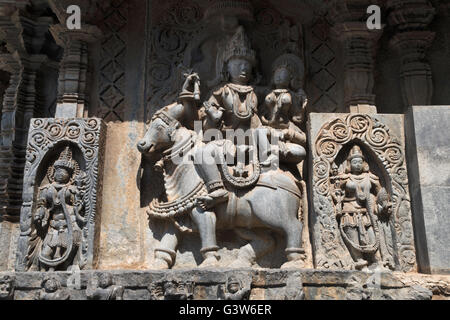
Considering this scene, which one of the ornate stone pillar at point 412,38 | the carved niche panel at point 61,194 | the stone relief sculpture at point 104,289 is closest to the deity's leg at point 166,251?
the stone relief sculpture at point 104,289

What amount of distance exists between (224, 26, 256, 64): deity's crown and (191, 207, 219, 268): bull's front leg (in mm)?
1802

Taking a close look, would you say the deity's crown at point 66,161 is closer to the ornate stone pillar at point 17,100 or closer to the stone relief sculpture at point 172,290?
the stone relief sculpture at point 172,290

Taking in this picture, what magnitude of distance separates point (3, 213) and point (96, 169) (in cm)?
232

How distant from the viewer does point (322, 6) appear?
646cm

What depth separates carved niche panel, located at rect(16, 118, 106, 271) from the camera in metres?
5.43

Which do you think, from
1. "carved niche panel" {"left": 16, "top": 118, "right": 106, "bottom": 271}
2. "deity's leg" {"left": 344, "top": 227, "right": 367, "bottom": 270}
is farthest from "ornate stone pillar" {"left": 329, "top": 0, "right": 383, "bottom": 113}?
"carved niche panel" {"left": 16, "top": 118, "right": 106, "bottom": 271}

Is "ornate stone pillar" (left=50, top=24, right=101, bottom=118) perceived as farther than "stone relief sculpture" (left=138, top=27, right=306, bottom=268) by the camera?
Yes

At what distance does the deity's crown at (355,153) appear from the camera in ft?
18.6

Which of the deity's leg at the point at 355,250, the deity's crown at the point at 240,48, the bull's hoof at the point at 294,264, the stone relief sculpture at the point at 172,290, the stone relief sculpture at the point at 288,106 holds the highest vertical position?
the deity's crown at the point at 240,48

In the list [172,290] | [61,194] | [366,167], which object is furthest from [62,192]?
[366,167]

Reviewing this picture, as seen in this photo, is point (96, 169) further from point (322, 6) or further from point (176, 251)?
point (322, 6)

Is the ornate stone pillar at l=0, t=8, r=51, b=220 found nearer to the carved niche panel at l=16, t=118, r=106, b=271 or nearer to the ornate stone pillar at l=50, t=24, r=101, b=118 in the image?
the ornate stone pillar at l=50, t=24, r=101, b=118

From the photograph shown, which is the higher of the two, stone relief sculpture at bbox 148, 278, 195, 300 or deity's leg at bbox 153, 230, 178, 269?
deity's leg at bbox 153, 230, 178, 269

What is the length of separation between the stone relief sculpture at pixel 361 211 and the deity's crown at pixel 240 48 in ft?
5.12
